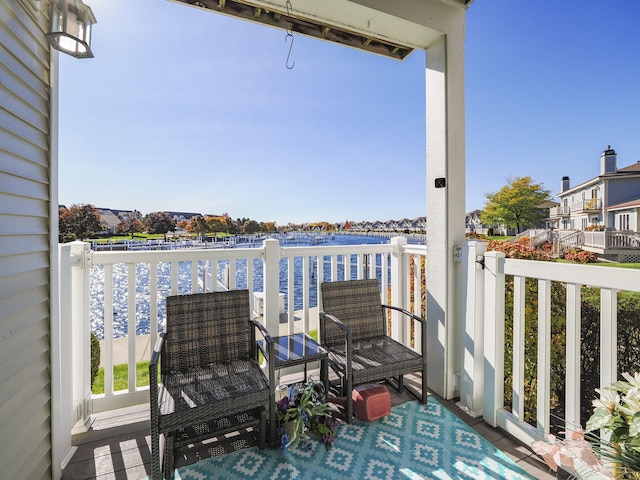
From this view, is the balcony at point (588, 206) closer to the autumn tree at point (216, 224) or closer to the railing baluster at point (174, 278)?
the autumn tree at point (216, 224)

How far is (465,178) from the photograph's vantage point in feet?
8.37

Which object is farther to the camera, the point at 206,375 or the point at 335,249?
the point at 335,249

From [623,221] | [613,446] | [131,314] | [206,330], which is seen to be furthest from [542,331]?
[131,314]

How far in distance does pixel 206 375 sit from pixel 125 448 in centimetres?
73

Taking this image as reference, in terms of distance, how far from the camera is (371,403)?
221 centimetres

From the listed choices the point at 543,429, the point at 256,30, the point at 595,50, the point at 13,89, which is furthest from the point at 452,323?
the point at 595,50

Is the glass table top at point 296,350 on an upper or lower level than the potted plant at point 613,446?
lower

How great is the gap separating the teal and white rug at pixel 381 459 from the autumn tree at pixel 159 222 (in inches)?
86.8

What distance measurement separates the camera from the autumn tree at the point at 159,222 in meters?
3.16

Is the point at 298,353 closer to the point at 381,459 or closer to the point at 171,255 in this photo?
the point at 381,459

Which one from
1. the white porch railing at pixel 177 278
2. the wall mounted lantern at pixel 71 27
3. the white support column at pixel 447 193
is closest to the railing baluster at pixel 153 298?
the white porch railing at pixel 177 278

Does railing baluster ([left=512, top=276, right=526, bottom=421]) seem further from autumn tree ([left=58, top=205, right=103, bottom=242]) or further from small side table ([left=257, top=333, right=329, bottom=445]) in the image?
autumn tree ([left=58, top=205, right=103, bottom=242])

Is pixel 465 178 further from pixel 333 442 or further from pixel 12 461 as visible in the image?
pixel 12 461

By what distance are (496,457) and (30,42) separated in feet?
11.2
